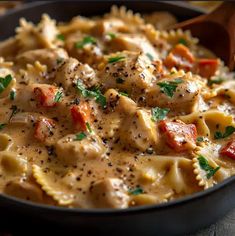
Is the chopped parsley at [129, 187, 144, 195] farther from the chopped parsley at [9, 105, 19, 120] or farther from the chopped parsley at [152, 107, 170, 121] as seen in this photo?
the chopped parsley at [9, 105, 19, 120]

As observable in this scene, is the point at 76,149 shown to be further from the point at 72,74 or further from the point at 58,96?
the point at 72,74

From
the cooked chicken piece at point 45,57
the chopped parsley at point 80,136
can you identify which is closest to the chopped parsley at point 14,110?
the chopped parsley at point 80,136

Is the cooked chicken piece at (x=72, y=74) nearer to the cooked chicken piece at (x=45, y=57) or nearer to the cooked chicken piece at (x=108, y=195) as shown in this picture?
the cooked chicken piece at (x=45, y=57)

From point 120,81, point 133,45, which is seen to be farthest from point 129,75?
point 133,45

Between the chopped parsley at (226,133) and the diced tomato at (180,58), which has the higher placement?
the diced tomato at (180,58)

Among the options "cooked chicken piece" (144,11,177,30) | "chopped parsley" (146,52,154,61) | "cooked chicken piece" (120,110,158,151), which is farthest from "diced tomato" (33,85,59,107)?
"cooked chicken piece" (144,11,177,30)

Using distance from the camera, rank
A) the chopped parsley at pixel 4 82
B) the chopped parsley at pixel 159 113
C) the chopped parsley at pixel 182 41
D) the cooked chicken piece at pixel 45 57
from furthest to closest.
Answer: the chopped parsley at pixel 182 41 → the cooked chicken piece at pixel 45 57 → the chopped parsley at pixel 4 82 → the chopped parsley at pixel 159 113
